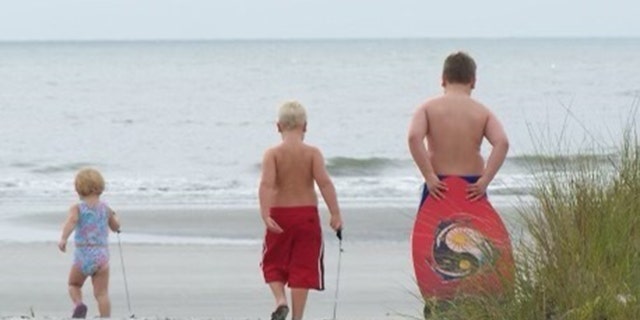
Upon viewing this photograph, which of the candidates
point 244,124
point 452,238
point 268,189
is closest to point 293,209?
point 268,189

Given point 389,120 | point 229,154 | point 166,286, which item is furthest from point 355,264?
point 389,120

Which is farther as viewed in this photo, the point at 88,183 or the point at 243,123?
the point at 243,123

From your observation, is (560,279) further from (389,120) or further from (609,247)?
(389,120)

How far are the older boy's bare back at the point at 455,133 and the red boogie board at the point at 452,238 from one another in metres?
0.10

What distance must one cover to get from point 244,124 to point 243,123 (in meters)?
0.32

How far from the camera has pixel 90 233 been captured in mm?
8938

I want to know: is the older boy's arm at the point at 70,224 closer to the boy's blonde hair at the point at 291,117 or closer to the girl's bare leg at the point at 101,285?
the girl's bare leg at the point at 101,285

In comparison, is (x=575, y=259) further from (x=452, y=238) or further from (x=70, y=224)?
(x=70, y=224)

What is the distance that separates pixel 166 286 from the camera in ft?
37.4

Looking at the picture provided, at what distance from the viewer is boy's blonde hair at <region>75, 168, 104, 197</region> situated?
886cm

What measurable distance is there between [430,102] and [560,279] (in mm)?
1770

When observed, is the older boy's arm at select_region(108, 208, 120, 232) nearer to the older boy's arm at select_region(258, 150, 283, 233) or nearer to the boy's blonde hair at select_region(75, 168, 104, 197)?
the boy's blonde hair at select_region(75, 168, 104, 197)

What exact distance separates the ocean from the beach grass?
1.60ft

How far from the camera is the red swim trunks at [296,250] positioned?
26.9 ft
